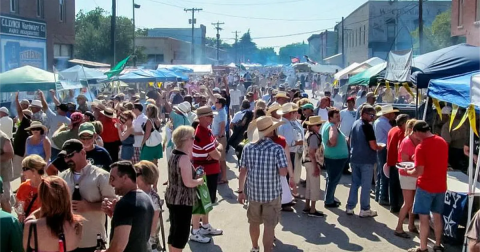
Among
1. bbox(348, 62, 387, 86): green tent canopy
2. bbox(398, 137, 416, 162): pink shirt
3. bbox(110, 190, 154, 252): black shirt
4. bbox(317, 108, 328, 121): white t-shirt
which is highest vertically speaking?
bbox(348, 62, 387, 86): green tent canopy

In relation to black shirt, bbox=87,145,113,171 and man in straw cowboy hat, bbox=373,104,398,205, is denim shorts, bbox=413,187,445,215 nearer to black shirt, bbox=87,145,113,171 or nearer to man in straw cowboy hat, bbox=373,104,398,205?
man in straw cowboy hat, bbox=373,104,398,205

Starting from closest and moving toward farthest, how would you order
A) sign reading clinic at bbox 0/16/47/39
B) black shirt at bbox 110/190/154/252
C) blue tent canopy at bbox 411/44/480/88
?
1. black shirt at bbox 110/190/154/252
2. blue tent canopy at bbox 411/44/480/88
3. sign reading clinic at bbox 0/16/47/39

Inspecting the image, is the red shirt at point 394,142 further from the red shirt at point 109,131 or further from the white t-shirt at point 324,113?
the red shirt at point 109,131

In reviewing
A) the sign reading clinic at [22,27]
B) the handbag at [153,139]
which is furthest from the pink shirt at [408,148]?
the sign reading clinic at [22,27]

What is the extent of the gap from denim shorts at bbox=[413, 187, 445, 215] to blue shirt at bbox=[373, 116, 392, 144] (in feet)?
9.09

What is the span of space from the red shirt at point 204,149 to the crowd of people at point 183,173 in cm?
1

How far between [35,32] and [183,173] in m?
27.0

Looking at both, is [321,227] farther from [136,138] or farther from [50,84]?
[50,84]

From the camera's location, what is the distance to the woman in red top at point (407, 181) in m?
7.38

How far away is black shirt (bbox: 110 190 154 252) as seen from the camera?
4.05 metres

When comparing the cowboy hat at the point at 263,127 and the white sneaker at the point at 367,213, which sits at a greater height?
the cowboy hat at the point at 263,127

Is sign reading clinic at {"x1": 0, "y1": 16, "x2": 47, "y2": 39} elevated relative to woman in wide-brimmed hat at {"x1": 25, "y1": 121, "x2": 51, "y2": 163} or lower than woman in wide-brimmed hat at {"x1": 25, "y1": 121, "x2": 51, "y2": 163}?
elevated

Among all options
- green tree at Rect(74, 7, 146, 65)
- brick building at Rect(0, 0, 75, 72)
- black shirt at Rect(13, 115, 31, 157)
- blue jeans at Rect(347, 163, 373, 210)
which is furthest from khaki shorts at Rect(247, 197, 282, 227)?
green tree at Rect(74, 7, 146, 65)

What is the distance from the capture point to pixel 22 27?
28.2 metres
